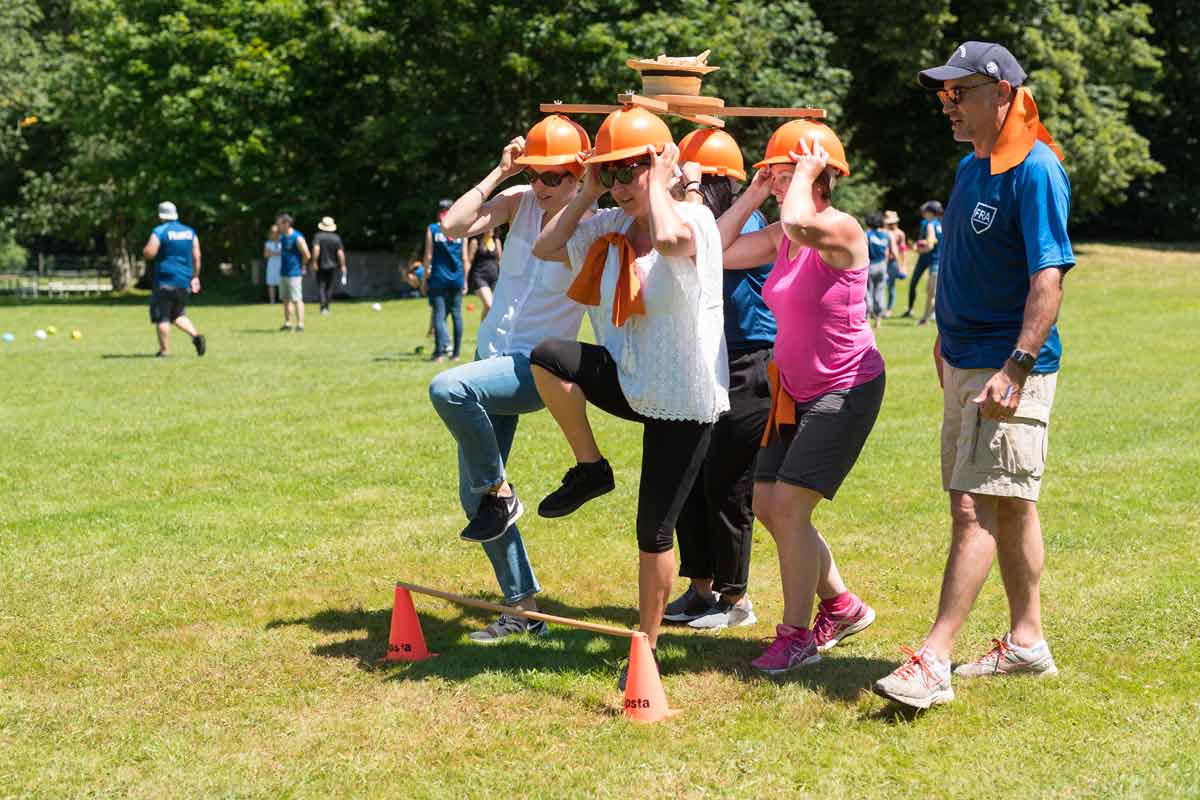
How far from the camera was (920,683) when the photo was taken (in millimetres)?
4895

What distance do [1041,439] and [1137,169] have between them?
39209 mm

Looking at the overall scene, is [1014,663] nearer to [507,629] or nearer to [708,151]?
[507,629]

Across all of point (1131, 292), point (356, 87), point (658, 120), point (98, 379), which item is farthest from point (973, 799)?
point (356, 87)

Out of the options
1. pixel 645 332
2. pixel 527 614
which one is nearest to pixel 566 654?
pixel 527 614

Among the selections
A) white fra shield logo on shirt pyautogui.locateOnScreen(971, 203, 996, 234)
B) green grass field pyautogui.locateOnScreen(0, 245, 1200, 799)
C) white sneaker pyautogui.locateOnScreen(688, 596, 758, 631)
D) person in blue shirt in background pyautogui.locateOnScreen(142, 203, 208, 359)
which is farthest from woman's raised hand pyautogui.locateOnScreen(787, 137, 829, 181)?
person in blue shirt in background pyautogui.locateOnScreen(142, 203, 208, 359)

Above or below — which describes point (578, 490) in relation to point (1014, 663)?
above

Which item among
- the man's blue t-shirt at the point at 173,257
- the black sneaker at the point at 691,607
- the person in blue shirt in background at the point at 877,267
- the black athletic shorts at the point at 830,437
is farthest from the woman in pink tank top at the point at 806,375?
the person in blue shirt in background at the point at 877,267

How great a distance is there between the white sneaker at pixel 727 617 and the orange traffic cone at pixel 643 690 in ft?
4.38

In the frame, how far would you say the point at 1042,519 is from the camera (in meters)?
8.21

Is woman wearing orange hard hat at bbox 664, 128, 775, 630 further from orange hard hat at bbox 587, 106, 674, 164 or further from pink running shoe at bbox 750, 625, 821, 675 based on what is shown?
pink running shoe at bbox 750, 625, 821, 675

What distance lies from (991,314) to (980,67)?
2.86ft

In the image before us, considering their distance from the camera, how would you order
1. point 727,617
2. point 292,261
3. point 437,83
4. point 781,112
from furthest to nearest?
1. point 437,83
2. point 292,261
3. point 727,617
4. point 781,112

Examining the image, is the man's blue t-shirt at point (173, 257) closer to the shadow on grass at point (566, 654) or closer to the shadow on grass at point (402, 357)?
the shadow on grass at point (402, 357)

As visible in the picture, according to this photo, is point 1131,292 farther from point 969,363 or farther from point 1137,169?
point 969,363
